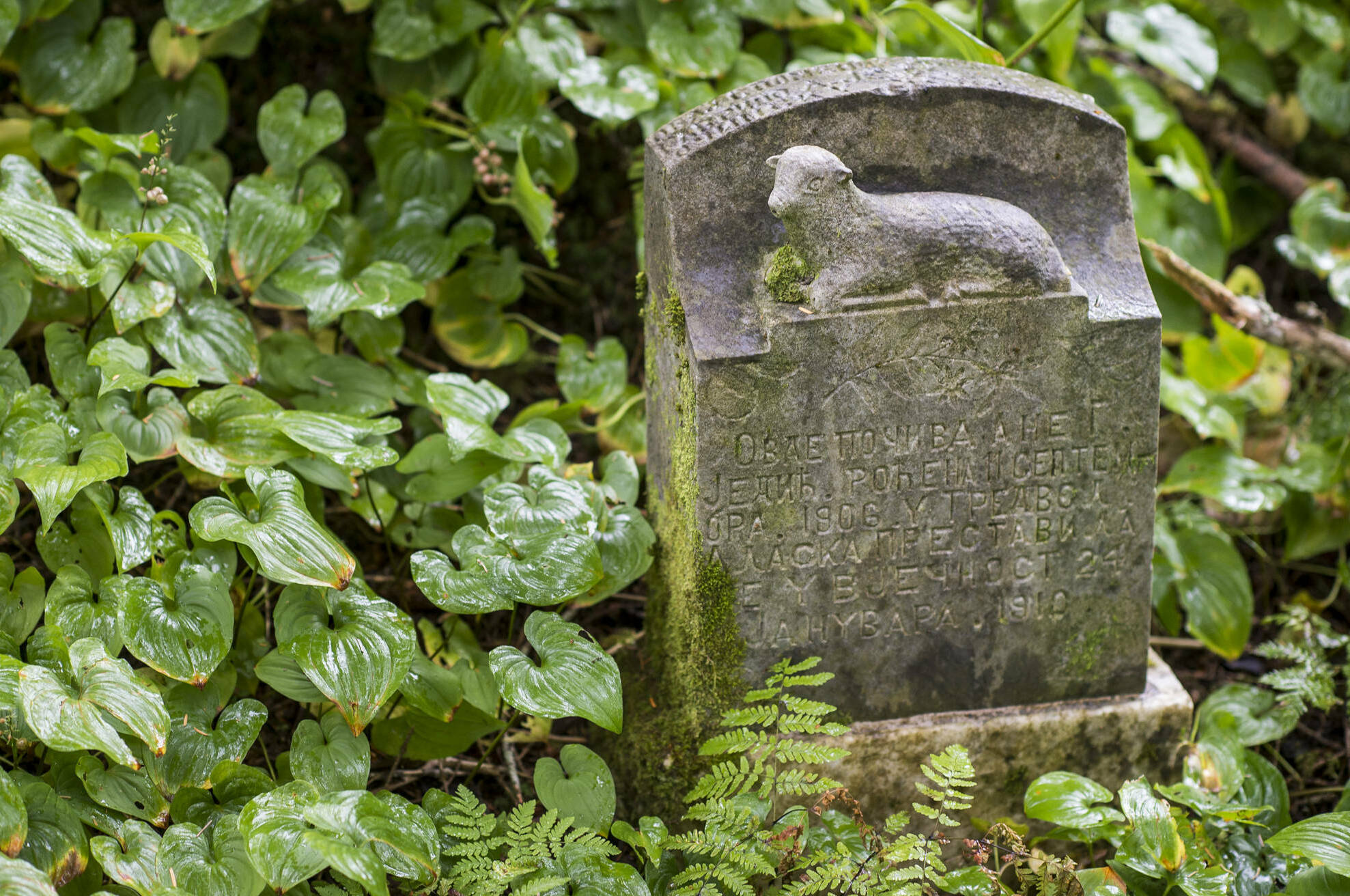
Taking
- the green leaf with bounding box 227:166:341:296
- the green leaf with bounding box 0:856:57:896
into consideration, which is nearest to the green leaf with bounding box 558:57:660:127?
the green leaf with bounding box 227:166:341:296

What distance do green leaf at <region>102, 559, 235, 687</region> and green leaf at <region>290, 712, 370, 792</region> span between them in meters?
0.25

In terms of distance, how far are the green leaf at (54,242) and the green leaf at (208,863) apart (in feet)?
4.40

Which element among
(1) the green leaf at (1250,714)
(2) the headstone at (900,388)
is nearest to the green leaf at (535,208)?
(2) the headstone at (900,388)

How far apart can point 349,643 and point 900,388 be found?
137 cm

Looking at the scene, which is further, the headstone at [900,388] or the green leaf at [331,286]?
the green leaf at [331,286]

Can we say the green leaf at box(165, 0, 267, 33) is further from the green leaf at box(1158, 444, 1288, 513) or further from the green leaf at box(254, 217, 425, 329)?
the green leaf at box(1158, 444, 1288, 513)

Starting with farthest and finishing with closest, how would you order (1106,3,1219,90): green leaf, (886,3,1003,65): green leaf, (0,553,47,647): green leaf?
(1106,3,1219,90): green leaf
(886,3,1003,65): green leaf
(0,553,47,647): green leaf

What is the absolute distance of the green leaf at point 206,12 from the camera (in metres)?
3.83

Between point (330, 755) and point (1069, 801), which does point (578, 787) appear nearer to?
point (330, 755)

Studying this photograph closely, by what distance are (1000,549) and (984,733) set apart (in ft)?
1.59

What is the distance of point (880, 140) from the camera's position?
9.04ft

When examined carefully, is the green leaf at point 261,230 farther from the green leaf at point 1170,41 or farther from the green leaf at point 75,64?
the green leaf at point 1170,41

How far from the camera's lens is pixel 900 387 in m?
2.75

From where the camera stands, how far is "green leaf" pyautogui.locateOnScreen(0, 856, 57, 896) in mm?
1978
